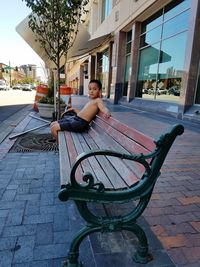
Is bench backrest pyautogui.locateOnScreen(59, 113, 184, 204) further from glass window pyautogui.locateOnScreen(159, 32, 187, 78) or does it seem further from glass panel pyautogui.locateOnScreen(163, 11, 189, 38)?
glass panel pyautogui.locateOnScreen(163, 11, 189, 38)

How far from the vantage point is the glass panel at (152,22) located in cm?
1112

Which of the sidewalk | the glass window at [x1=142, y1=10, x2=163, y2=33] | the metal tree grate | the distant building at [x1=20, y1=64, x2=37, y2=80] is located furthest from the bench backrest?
the distant building at [x1=20, y1=64, x2=37, y2=80]

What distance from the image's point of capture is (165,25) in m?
10.6

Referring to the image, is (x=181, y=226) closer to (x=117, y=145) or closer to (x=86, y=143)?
(x=117, y=145)

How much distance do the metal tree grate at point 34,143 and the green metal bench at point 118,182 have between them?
265cm

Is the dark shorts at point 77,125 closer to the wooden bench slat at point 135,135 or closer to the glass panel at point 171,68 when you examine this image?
the wooden bench slat at point 135,135

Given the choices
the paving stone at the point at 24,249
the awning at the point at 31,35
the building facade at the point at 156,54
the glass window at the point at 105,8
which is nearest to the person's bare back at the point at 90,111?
the paving stone at the point at 24,249

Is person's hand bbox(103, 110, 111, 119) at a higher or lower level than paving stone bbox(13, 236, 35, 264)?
higher

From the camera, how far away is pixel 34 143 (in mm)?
5363

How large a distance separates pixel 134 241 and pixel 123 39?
48.5 feet

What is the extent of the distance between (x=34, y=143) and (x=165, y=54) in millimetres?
7785

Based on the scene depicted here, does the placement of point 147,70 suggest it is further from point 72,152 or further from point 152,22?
point 72,152

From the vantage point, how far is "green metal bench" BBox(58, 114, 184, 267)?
1.68 metres

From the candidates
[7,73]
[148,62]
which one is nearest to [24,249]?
[148,62]
